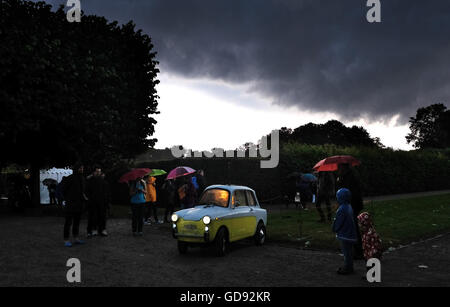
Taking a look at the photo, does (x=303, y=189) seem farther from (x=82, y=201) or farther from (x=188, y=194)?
(x=82, y=201)

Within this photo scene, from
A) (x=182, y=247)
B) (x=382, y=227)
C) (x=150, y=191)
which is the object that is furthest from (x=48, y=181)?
(x=382, y=227)

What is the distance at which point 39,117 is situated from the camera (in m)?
21.2

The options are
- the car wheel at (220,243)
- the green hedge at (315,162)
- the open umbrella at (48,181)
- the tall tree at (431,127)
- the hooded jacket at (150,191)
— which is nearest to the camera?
the car wheel at (220,243)

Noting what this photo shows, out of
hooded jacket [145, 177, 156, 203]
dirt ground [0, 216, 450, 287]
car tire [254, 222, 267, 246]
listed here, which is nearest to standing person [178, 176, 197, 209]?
hooded jacket [145, 177, 156, 203]

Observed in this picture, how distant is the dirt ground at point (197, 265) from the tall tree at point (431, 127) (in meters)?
90.0

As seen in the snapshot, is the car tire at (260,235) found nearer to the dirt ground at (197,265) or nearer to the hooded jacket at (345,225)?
the dirt ground at (197,265)

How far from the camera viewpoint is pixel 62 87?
A: 2069cm

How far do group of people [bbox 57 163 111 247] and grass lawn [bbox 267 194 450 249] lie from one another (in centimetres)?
559

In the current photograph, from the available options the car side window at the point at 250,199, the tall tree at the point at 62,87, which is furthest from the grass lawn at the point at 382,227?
the tall tree at the point at 62,87

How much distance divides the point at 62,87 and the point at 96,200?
9743 millimetres

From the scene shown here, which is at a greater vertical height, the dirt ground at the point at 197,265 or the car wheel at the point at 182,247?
the car wheel at the point at 182,247

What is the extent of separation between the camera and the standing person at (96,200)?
43.6 ft
